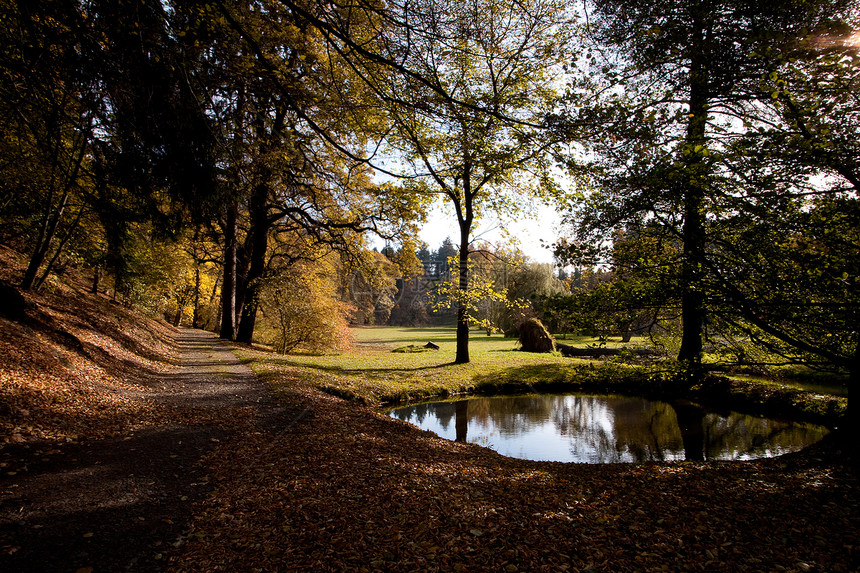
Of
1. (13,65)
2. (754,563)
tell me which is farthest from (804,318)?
(13,65)

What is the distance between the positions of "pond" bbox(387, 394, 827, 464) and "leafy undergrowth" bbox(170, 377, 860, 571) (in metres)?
1.42

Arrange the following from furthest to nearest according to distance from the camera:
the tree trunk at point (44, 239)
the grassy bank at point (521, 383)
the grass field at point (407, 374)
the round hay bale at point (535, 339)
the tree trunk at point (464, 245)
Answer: the round hay bale at point (535, 339), the tree trunk at point (464, 245), the grass field at point (407, 374), the grassy bank at point (521, 383), the tree trunk at point (44, 239)

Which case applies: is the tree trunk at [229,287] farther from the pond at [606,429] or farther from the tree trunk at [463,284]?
the pond at [606,429]

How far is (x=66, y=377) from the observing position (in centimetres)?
617

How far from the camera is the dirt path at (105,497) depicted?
2.72 metres

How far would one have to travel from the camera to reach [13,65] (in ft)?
13.9

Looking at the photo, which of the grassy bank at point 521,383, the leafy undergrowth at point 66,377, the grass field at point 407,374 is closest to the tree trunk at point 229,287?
the grassy bank at point 521,383

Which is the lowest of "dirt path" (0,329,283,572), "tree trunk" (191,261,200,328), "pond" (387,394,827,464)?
"pond" (387,394,827,464)

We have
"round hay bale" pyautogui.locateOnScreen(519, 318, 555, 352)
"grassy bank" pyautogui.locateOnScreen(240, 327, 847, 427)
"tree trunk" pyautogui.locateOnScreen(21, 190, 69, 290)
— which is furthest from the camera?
"round hay bale" pyautogui.locateOnScreen(519, 318, 555, 352)

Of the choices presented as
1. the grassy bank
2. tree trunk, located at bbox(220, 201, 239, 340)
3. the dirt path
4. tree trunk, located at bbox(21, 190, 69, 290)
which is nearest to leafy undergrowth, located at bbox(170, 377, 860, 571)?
the dirt path

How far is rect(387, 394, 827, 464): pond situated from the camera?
7102mm

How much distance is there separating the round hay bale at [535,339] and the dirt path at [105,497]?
18.3 meters

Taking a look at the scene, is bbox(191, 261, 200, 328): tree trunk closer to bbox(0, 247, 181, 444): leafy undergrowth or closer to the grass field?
the grass field

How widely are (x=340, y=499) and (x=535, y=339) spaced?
19476mm
